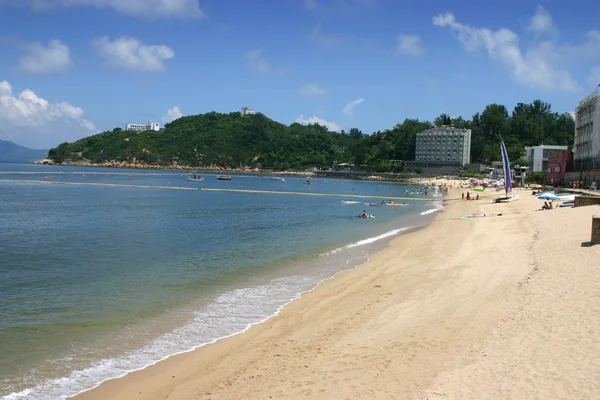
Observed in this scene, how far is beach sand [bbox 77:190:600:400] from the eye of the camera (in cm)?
756

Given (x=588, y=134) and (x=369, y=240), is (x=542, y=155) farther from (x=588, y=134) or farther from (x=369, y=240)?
(x=369, y=240)

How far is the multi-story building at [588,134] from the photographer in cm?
5944

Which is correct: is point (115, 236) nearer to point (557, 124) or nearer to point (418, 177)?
point (418, 177)

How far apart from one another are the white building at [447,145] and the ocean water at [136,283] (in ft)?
443

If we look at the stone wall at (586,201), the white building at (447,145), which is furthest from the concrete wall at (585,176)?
the white building at (447,145)

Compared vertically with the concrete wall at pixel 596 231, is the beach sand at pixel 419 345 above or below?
below

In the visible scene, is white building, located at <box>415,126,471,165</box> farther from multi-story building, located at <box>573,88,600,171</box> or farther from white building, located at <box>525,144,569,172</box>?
multi-story building, located at <box>573,88,600,171</box>

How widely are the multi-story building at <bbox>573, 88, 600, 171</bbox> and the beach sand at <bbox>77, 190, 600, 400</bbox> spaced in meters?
50.8

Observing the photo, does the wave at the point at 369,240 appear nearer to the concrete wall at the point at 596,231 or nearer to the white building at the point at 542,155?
the concrete wall at the point at 596,231

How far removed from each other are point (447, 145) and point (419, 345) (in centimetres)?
16527

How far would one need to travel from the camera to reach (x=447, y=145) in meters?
166

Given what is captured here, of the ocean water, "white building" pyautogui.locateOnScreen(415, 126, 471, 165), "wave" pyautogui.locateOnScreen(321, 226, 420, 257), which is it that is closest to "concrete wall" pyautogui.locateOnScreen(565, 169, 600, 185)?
the ocean water

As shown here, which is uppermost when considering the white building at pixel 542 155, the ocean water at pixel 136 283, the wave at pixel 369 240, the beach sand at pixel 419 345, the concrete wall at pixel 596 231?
the white building at pixel 542 155

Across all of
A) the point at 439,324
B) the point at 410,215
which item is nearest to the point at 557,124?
the point at 410,215
